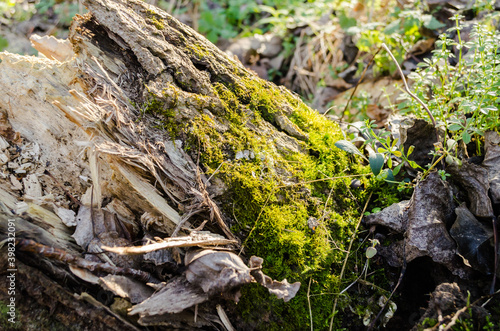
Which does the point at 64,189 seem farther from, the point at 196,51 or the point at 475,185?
the point at 475,185

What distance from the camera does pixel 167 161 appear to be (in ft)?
7.18


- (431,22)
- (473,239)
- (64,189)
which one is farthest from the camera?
(431,22)

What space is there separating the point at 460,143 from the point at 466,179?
0.43 metres

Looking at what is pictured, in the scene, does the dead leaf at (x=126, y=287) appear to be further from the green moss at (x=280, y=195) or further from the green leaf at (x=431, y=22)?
A: the green leaf at (x=431, y=22)

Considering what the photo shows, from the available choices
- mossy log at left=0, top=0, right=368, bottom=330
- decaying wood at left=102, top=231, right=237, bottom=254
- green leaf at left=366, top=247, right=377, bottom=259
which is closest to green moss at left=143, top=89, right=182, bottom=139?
mossy log at left=0, top=0, right=368, bottom=330

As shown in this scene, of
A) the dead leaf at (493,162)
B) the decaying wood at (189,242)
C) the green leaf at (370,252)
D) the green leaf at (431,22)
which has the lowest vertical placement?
the green leaf at (370,252)

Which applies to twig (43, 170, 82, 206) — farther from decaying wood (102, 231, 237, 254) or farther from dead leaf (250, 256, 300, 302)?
dead leaf (250, 256, 300, 302)

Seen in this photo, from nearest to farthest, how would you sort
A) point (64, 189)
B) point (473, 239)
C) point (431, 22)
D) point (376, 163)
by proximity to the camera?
1. point (473, 239)
2. point (376, 163)
3. point (64, 189)
4. point (431, 22)

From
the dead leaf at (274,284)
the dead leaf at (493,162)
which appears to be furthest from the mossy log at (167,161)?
the dead leaf at (493,162)

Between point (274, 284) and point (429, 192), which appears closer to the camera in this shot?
point (274, 284)

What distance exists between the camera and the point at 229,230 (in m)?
2.16

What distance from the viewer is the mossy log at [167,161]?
2.07 meters

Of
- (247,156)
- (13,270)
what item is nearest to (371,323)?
(247,156)

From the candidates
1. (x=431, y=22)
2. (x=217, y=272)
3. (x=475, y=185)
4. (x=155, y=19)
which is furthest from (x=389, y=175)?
(x=431, y=22)
